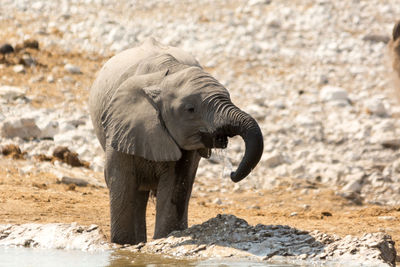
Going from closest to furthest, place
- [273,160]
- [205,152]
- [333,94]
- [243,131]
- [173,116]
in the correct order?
[243,131] → [173,116] → [205,152] → [273,160] → [333,94]

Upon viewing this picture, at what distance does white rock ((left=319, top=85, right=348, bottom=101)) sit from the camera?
693 inches

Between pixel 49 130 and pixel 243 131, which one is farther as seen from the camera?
pixel 49 130

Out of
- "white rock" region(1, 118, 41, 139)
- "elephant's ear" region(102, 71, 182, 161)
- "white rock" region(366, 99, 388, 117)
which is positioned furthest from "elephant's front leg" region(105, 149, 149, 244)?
"white rock" region(366, 99, 388, 117)

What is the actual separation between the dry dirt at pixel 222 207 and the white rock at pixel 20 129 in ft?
2.69

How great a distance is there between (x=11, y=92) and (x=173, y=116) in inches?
380

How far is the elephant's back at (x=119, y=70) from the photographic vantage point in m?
9.34

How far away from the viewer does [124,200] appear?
918cm

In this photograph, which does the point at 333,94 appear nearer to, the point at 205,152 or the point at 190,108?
the point at 205,152

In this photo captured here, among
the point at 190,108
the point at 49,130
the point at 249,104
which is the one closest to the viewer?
the point at 190,108

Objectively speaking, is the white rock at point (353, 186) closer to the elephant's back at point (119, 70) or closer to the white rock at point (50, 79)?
the elephant's back at point (119, 70)

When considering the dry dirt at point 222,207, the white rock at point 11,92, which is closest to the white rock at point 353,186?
the dry dirt at point 222,207

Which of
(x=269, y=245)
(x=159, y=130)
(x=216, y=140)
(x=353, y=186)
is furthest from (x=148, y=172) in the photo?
(x=353, y=186)

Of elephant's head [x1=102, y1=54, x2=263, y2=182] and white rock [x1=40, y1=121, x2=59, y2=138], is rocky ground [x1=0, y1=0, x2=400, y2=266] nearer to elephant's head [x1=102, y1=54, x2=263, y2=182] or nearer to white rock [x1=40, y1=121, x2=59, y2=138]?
white rock [x1=40, y1=121, x2=59, y2=138]

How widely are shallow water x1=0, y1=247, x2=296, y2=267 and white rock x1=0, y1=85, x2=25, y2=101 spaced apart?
863 centimetres
